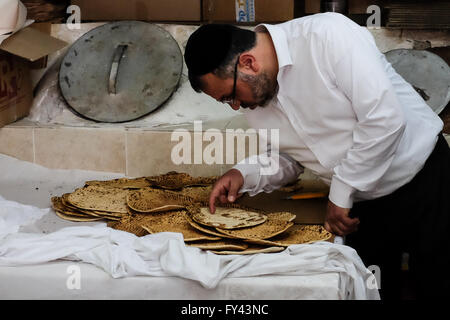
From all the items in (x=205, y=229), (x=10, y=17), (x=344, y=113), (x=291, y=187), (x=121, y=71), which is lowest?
(x=291, y=187)

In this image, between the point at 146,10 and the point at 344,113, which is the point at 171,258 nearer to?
the point at 344,113

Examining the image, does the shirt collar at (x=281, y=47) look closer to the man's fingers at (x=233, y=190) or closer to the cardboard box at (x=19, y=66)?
the man's fingers at (x=233, y=190)

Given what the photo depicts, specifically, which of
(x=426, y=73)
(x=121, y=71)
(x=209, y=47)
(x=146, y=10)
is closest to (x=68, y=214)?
(x=209, y=47)

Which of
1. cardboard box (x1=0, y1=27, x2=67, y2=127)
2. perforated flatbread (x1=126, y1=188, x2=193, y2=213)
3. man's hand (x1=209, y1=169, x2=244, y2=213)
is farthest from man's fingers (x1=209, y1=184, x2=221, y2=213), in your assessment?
cardboard box (x1=0, y1=27, x2=67, y2=127)

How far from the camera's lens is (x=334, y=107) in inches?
72.1

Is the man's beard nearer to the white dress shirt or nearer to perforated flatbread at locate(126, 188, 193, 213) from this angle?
the white dress shirt

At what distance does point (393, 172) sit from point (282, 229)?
0.37 meters

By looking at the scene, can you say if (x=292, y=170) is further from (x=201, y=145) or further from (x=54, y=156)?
(x=54, y=156)

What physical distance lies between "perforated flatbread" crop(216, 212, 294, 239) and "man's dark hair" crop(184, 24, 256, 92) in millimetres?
429

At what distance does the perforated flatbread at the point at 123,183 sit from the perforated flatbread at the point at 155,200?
0.10m

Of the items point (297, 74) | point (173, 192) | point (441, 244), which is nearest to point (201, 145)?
point (173, 192)

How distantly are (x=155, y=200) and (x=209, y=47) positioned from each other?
611mm

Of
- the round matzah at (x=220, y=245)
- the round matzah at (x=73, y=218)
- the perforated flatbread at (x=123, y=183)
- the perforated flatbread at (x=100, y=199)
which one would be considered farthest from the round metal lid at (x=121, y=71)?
the round matzah at (x=220, y=245)

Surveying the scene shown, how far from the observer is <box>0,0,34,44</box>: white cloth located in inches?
104
